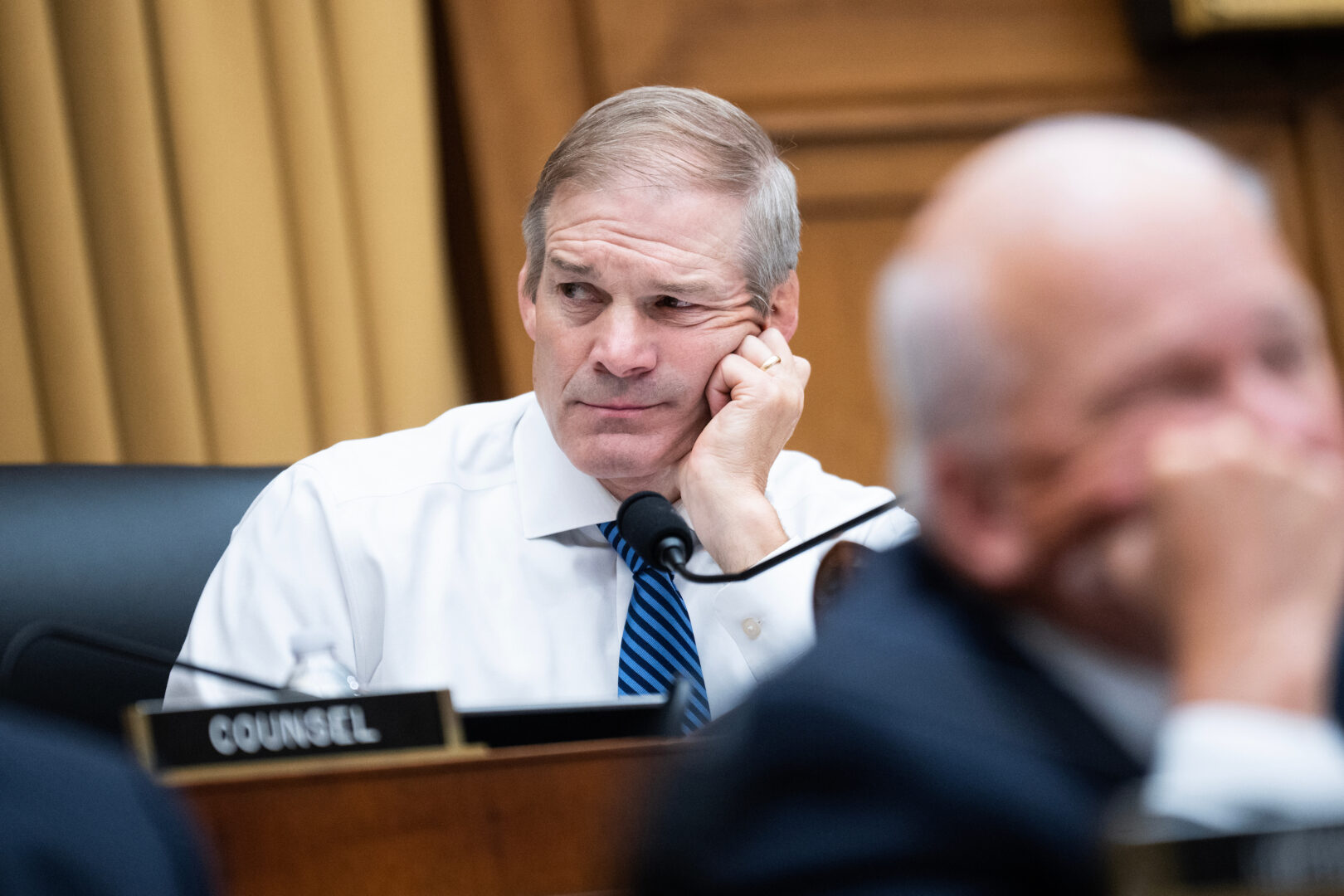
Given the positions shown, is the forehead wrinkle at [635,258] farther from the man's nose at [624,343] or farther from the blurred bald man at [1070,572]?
the blurred bald man at [1070,572]

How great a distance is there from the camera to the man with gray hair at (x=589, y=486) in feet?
→ 5.56

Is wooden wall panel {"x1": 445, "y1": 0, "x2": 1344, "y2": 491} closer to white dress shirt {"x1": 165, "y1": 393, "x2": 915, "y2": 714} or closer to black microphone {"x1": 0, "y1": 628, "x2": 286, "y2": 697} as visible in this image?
white dress shirt {"x1": 165, "y1": 393, "x2": 915, "y2": 714}

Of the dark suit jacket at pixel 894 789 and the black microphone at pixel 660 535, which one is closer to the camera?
the dark suit jacket at pixel 894 789

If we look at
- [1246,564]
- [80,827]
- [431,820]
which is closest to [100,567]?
[431,820]

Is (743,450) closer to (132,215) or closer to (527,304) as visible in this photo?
(527,304)

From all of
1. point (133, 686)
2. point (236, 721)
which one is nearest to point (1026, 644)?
point (236, 721)

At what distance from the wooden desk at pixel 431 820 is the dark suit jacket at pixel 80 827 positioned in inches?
8.1

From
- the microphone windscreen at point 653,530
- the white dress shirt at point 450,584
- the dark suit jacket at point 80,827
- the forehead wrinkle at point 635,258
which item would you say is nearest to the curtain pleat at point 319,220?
the white dress shirt at point 450,584

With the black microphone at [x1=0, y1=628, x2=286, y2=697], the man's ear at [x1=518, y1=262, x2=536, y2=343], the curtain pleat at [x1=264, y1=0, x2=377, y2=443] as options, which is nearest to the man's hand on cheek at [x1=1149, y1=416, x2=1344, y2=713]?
the black microphone at [x1=0, y1=628, x2=286, y2=697]

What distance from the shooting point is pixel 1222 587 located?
0.57 m

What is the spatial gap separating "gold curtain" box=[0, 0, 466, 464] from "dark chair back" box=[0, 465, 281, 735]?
1.86 feet

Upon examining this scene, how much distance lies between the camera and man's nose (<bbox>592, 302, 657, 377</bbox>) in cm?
171

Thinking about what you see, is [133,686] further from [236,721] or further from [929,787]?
[929,787]

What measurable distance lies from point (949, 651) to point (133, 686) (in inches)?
53.1
